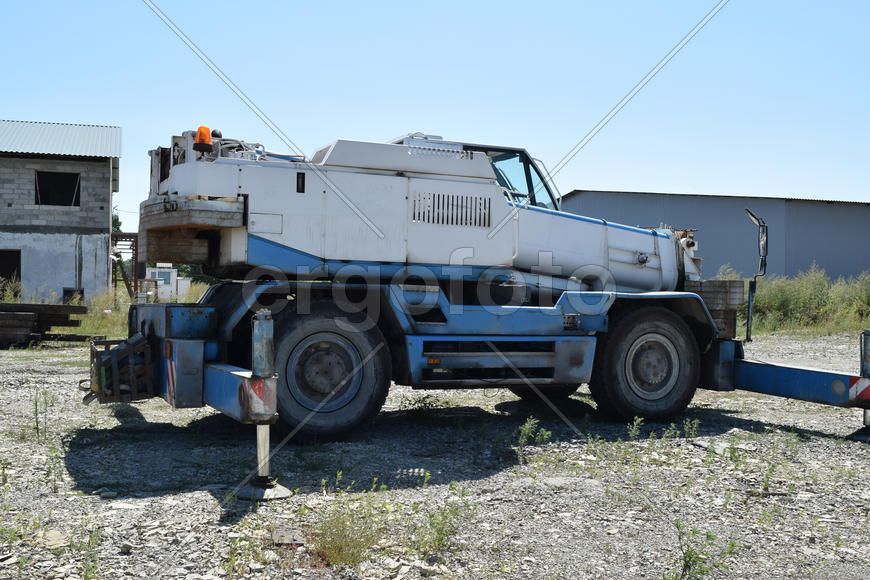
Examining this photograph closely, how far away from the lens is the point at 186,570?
353cm

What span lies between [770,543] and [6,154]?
81.7 ft

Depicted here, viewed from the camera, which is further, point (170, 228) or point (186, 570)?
point (170, 228)

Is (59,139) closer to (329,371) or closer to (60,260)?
(60,260)

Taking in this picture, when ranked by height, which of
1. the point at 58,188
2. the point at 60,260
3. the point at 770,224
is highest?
the point at 58,188

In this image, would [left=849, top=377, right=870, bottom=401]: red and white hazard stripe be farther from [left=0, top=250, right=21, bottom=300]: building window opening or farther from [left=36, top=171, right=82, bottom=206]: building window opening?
[left=0, top=250, right=21, bottom=300]: building window opening

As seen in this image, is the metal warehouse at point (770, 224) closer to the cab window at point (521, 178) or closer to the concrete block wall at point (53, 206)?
the concrete block wall at point (53, 206)

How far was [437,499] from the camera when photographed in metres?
4.89

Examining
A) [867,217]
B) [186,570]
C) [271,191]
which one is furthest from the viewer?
[867,217]

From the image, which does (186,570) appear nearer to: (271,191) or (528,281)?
(271,191)

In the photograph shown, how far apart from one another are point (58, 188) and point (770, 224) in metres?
28.2

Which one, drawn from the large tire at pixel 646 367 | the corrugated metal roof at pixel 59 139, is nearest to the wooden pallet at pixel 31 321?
the corrugated metal roof at pixel 59 139

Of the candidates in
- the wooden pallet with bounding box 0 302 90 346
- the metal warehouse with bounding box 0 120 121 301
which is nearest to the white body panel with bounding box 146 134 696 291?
the wooden pallet with bounding box 0 302 90 346

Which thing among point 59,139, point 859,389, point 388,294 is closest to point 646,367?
point 859,389

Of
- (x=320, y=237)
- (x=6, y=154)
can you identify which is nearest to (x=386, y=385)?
(x=320, y=237)
